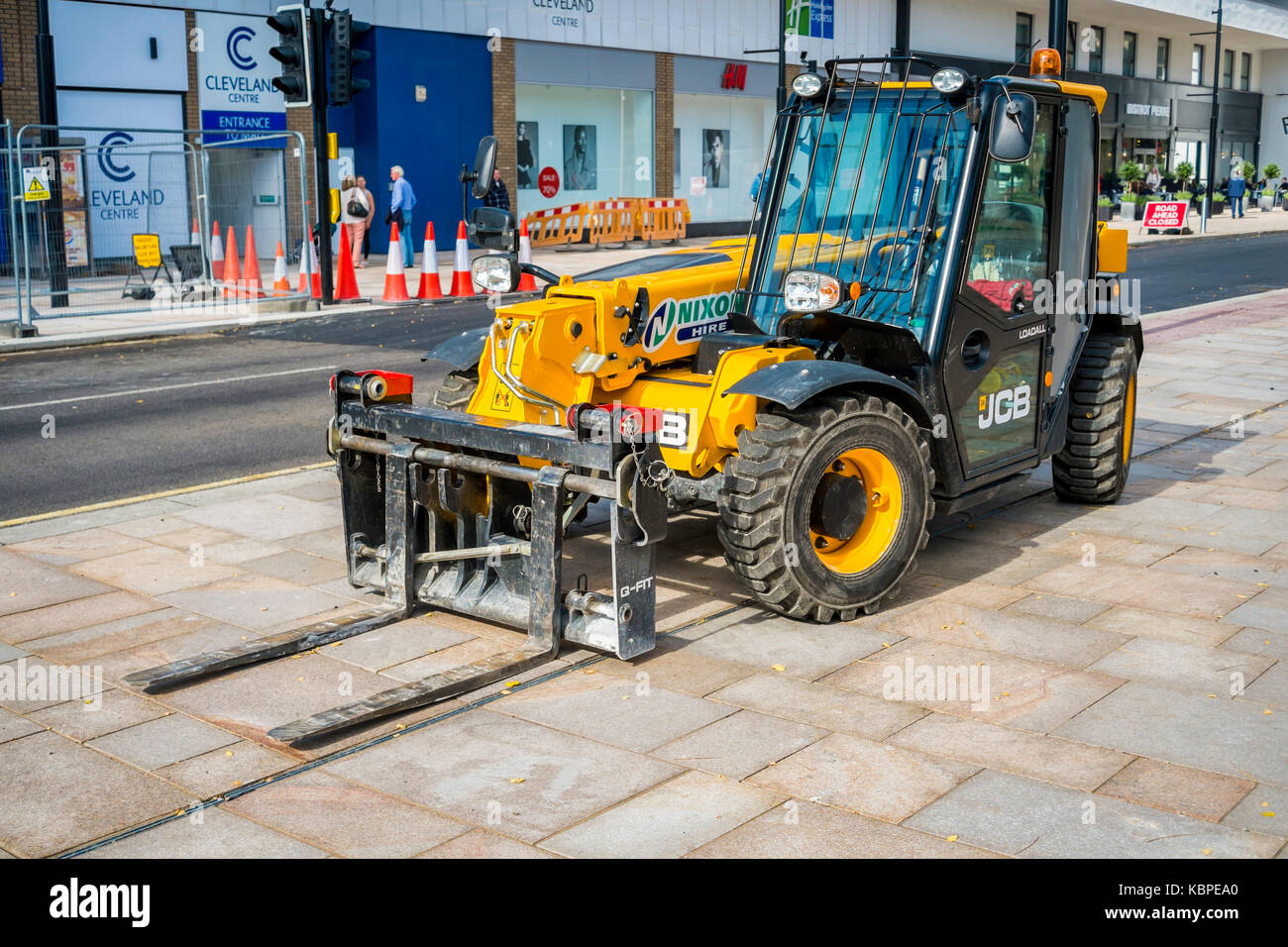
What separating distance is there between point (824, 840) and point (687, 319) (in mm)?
3322

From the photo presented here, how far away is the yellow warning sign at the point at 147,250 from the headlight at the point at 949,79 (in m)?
14.0

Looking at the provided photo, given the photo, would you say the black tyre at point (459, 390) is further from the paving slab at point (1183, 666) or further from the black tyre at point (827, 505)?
the paving slab at point (1183, 666)

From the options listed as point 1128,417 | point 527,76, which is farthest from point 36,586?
point 527,76

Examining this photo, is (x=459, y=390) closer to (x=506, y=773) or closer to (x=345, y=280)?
(x=506, y=773)

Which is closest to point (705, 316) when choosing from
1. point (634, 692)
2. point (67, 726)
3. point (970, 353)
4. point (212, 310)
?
point (970, 353)

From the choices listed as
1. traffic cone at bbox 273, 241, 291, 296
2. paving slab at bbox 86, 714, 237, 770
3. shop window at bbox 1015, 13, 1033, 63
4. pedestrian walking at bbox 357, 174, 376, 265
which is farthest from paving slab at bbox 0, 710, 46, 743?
shop window at bbox 1015, 13, 1033, 63

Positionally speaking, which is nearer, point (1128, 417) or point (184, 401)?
point (1128, 417)

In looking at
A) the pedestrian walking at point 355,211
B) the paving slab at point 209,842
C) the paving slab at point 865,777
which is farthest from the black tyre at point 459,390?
the pedestrian walking at point 355,211

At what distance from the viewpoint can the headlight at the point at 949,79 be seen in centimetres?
618

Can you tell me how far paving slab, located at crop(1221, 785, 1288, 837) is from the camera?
4.07 meters

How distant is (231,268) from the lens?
64.7 feet

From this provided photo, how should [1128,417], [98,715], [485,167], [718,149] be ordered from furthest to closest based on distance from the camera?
[718,149] → [1128,417] → [485,167] → [98,715]

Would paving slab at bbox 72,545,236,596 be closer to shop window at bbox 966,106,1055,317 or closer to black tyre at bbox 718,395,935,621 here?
black tyre at bbox 718,395,935,621
